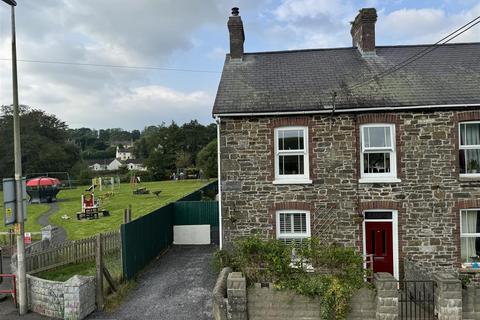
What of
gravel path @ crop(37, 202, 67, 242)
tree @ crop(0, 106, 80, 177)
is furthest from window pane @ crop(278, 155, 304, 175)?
tree @ crop(0, 106, 80, 177)

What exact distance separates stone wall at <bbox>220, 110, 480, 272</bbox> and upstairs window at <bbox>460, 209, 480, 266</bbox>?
17.5 inches

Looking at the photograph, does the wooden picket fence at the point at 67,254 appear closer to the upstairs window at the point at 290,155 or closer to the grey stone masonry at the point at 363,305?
the upstairs window at the point at 290,155

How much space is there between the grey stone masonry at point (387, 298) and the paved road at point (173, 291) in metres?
4.51

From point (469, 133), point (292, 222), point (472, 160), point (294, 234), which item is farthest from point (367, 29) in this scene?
point (294, 234)

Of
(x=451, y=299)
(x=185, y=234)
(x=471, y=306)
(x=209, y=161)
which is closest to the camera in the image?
(x=451, y=299)

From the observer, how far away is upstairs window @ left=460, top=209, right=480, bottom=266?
1294 cm

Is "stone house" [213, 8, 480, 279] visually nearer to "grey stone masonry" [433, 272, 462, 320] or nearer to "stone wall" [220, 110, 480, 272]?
"stone wall" [220, 110, 480, 272]

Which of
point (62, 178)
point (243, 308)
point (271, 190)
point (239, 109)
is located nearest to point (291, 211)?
point (271, 190)

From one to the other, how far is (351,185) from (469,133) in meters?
4.58

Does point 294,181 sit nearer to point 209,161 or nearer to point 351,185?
point 351,185

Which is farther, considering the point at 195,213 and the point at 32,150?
the point at 32,150

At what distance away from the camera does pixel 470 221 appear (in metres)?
13.0

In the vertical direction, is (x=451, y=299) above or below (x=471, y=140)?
below

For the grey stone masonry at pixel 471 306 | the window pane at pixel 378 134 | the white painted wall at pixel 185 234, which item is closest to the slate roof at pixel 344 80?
the window pane at pixel 378 134
